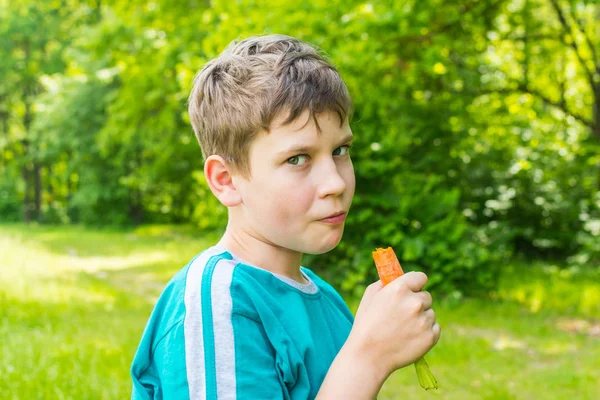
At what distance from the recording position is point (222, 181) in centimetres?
160

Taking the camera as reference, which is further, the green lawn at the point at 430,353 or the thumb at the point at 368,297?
the green lawn at the point at 430,353

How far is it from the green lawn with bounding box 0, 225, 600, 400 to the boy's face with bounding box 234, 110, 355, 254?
2.47 meters

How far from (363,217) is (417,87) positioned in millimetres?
2547

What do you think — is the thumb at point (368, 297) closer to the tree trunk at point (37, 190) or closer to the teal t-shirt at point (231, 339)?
the teal t-shirt at point (231, 339)

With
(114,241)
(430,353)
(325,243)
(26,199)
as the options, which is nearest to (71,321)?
(430,353)

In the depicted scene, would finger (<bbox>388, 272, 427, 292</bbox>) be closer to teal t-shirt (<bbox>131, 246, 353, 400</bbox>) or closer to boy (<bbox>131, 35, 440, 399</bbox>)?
boy (<bbox>131, 35, 440, 399</bbox>)

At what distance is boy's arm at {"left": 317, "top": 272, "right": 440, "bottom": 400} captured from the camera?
4.58 ft

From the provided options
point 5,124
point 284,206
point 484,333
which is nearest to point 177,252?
point 484,333

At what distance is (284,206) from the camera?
1484 mm

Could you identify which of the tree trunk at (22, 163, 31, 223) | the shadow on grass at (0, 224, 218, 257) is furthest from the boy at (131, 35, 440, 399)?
the tree trunk at (22, 163, 31, 223)

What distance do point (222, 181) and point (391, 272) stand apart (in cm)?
44

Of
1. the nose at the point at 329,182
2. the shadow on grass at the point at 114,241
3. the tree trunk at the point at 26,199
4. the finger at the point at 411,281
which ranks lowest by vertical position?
the tree trunk at the point at 26,199

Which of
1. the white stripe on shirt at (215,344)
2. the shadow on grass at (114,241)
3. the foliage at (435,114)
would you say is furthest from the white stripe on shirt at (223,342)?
the shadow on grass at (114,241)

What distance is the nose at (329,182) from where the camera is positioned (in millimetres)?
1464
